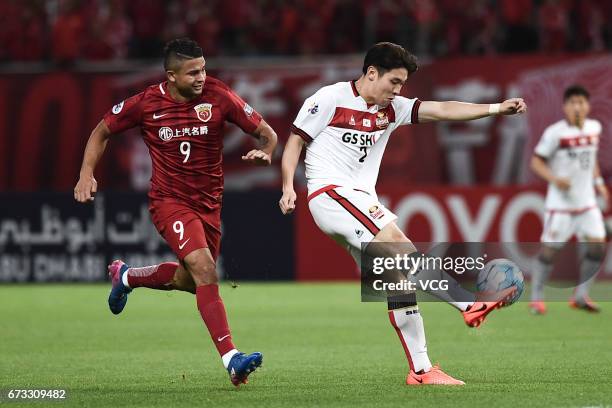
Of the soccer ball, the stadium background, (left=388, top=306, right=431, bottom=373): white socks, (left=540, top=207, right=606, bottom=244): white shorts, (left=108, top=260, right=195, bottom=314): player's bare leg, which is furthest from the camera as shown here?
the stadium background

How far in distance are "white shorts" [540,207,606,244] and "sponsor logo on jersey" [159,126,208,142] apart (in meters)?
6.76

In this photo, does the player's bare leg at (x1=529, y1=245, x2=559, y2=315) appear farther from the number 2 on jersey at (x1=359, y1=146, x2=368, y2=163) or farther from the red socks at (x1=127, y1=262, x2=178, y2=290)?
the number 2 on jersey at (x1=359, y1=146, x2=368, y2=163)

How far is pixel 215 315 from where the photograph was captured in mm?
7520

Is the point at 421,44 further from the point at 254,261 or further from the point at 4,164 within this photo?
the point at 4,164

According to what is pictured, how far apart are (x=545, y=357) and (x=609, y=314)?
14.5 ft

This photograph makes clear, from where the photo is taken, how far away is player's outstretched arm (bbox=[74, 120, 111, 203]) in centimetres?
785

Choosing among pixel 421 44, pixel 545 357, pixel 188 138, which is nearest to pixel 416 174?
pixel 421 44

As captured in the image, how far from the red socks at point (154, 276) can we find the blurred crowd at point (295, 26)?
36.7 feet

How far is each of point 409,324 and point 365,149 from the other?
3.73 ft

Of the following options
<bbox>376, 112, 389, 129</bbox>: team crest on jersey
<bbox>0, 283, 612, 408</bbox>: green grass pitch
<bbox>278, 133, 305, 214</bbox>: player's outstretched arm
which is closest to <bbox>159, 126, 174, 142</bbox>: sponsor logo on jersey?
<bbox>278, 133, 305, 214</bbox>: player's outstretched arm

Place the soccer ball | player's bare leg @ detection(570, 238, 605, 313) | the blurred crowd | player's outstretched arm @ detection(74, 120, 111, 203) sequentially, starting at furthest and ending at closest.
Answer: the blurred crowd → player's bare leg @ detection(570, 238, 605, 313) → player's outstretched arm @ detection(74, 120, 111, 203) → the soccer ball

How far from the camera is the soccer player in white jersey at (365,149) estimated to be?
756cm

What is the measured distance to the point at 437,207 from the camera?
58.5 feet

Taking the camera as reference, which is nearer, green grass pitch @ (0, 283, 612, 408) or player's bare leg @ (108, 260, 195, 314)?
green grass pitch @ (0, 283, 612, 408)
